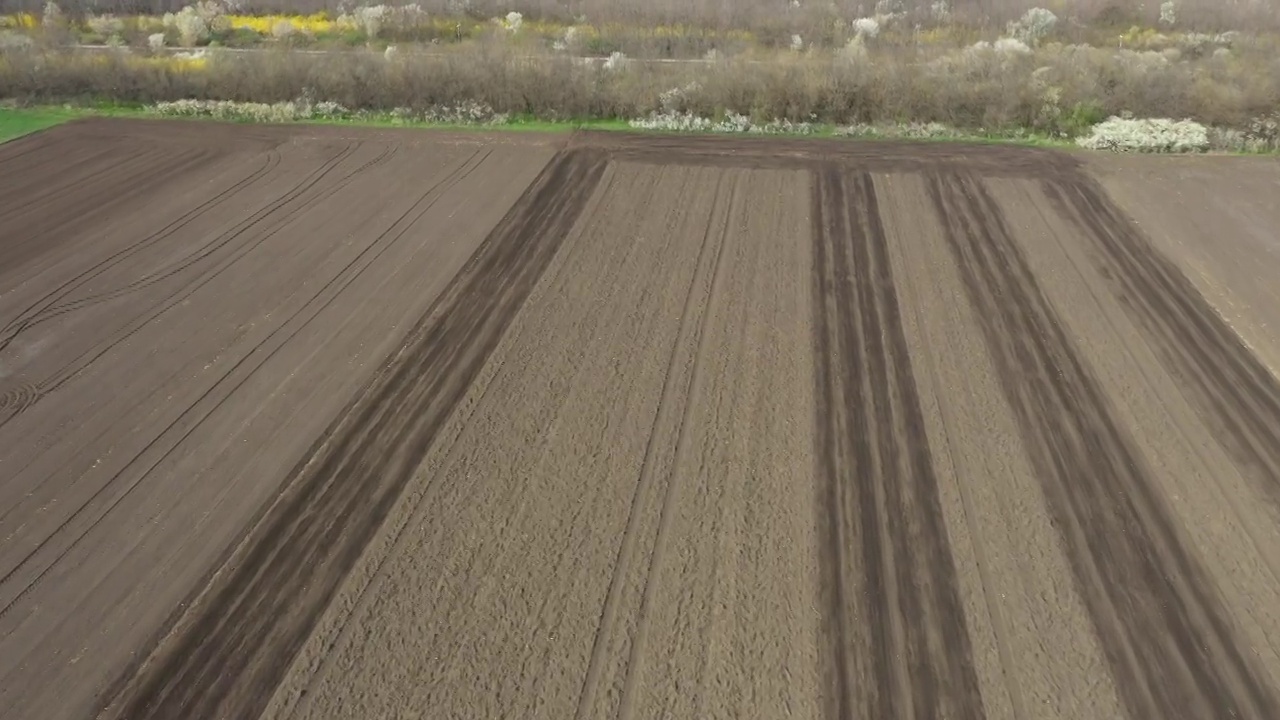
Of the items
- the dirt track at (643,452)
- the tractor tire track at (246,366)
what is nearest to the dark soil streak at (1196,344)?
the dirt track at (643,452)

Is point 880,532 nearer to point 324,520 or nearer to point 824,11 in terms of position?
point 324,520

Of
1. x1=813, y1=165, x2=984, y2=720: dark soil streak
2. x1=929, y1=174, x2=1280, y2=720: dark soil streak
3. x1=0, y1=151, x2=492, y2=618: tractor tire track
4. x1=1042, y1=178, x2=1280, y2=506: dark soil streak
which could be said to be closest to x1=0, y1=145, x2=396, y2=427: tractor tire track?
x1=0, y1=151, x2=492, y2=618: tractor tire track

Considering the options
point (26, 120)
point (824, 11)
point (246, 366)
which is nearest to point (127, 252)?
point (246, 366)

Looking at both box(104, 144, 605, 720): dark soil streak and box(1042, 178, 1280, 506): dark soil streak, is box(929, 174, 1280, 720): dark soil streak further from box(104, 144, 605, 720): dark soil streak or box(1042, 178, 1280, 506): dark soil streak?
box(104, 144, 605, 720): dark soil streak

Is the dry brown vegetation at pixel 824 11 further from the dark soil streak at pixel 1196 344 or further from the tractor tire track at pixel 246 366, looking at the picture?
the dark soil streak at pixel 1196 344

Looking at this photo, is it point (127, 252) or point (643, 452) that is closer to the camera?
point (643, 452)

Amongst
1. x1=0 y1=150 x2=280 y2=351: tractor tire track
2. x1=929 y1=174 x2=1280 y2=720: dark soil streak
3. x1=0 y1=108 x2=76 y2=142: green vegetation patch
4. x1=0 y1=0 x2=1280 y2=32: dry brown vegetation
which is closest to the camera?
x1=929 y1=174 x2=1280 y2=720: dark soil streak
